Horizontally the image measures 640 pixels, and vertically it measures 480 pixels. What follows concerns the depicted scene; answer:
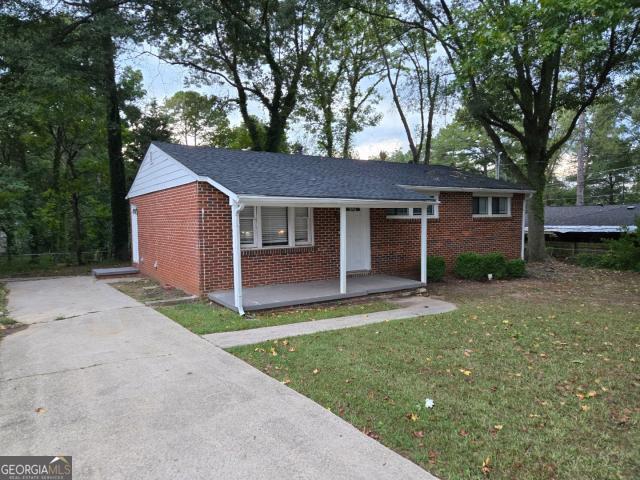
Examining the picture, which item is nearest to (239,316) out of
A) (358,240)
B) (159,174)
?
(358,240)

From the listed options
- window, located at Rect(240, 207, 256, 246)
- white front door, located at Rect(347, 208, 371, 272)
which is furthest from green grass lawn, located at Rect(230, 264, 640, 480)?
white front door, located at Rect(347, 208, 371, 272)

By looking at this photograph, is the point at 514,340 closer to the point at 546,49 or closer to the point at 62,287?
the point at 546,49

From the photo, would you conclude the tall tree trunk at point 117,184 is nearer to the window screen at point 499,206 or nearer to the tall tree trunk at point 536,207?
the window screen at point 499,206

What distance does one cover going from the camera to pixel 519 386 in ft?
13.5

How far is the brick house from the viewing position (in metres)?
8.36

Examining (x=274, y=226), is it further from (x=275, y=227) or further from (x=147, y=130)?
(x=147, y=130)

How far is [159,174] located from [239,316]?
581cm

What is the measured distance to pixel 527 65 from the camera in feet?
46.5

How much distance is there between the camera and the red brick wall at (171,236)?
873cm

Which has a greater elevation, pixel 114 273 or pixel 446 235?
pixel 446 235

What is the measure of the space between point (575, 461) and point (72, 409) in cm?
427

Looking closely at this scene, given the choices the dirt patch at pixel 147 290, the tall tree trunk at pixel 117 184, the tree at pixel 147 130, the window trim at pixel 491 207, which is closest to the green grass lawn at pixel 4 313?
the dirt patch at pixel 147 290

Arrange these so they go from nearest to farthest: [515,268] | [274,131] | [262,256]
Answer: [262,256] < [515,268] < [274,131]

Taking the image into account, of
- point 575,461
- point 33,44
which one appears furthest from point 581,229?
point 33,44
